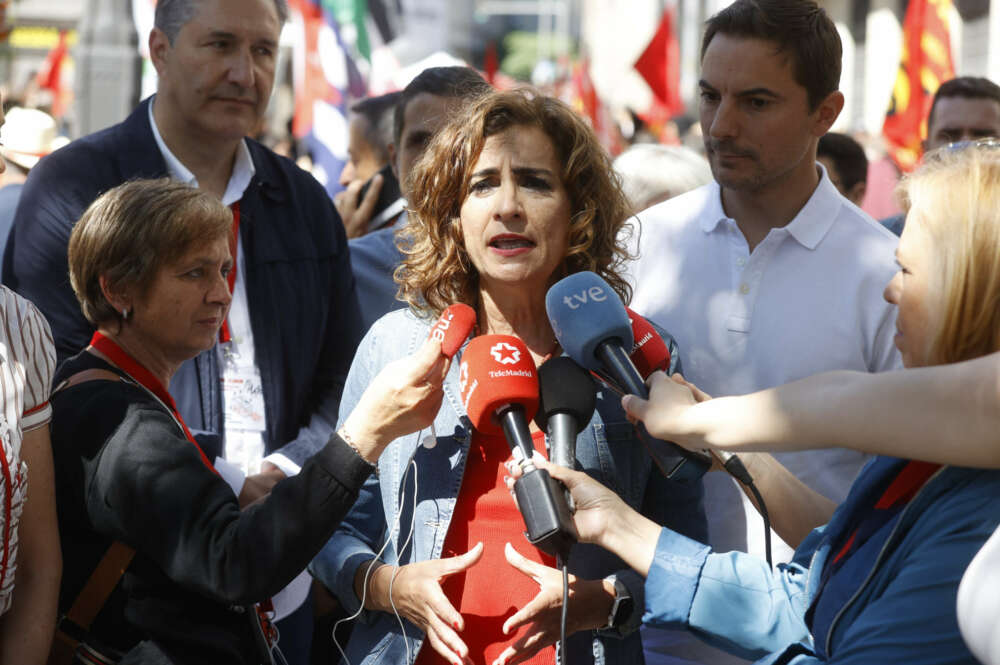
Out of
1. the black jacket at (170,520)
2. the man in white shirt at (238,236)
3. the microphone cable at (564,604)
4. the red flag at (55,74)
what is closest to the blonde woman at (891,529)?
the microphone cable at (564,604)

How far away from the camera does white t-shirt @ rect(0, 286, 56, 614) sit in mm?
2277

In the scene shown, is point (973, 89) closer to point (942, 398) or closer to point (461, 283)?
point (461, 283)

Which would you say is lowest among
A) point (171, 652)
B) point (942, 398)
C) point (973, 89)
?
point (171, 652)

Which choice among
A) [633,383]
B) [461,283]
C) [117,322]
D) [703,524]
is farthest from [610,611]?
[117,322]

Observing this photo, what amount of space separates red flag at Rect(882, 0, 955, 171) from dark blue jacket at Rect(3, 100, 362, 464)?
537cm

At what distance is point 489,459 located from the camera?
279 centimetres

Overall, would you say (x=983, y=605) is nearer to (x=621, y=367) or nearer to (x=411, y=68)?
(x=621, y=367)

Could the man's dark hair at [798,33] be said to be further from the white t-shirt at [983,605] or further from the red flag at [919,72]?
the red flag at [919,72]

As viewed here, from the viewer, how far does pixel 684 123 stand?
74.1 feet

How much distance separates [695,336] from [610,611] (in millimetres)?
1172

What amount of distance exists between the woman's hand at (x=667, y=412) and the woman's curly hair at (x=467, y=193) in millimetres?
821

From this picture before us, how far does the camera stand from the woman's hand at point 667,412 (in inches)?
80.6

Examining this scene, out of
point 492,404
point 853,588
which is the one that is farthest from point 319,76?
point 853,588

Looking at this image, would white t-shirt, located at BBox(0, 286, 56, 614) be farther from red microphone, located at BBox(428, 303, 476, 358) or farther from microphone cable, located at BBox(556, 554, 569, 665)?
microphone cable, located at BBox(556, 554, 569, 665)
